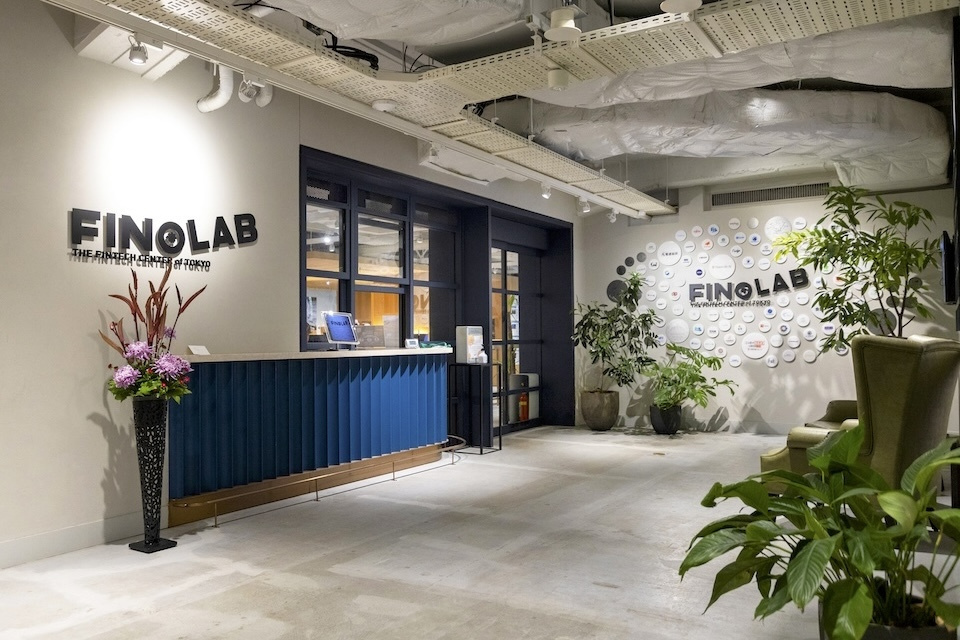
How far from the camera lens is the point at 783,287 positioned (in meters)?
8.72

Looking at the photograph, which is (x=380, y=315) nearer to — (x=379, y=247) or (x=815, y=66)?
(x=379, y=247)

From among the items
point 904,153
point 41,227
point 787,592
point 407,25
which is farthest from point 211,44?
point 904,153

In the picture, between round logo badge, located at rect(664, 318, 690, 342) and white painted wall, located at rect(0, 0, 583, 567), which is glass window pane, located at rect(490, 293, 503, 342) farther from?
white painted wall, located at rect(0, 0, 583, 567)

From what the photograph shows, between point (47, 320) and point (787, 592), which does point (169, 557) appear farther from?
point (787, 592)

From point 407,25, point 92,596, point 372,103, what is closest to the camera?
point 92,596

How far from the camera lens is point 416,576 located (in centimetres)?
358

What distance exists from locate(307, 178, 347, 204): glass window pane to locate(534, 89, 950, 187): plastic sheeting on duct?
1.77m

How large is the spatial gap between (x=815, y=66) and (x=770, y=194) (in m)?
4.40

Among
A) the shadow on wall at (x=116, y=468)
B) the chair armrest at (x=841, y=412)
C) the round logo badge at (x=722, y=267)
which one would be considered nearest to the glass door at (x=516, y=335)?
the round logo badge at (x=722, y=267)

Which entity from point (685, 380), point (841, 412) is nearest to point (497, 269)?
point (685, 380)

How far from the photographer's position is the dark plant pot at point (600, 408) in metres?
9.09

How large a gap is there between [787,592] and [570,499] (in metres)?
3.34

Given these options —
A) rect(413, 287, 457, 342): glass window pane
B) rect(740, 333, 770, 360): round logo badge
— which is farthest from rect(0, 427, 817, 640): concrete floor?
rect(740, 333, 770, 360): round logo badge

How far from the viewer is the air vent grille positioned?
8549 millimetres
